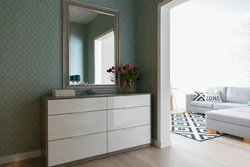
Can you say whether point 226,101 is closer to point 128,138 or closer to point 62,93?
point 128,138

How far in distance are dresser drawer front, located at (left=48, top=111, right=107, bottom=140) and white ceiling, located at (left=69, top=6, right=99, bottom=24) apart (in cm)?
135

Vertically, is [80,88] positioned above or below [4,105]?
above

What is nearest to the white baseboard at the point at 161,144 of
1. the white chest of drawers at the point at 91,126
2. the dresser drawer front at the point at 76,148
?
the white chest of drawers at the point at 91,126

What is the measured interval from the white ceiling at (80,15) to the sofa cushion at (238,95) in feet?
13.5

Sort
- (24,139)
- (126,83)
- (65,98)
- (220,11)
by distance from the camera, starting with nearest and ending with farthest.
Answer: (65,98) < (24,139) < (126,83) < (220,11)

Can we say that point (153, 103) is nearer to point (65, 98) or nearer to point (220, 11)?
point (65, 98)

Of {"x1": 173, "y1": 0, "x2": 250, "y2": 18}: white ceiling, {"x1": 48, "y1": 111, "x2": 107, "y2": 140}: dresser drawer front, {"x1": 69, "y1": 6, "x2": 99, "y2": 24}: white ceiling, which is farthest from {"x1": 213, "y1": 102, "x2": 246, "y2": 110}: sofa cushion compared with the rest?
{"x1": 69, "y1": 6, "x2": 99, "y2": 24}: white ceiling

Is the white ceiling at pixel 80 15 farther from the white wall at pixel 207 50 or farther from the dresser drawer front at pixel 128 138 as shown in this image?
the white wall at pixel 207 50

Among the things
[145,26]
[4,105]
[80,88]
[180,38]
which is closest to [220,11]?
[180,38]

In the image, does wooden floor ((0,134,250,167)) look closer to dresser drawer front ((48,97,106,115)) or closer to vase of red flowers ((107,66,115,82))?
dresser drawer front ((48,97,106,115))

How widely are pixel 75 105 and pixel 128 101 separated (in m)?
0.73

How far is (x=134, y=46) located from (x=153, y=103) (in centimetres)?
104

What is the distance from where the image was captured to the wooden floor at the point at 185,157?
2.11 meters

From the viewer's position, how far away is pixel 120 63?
9.57ft
